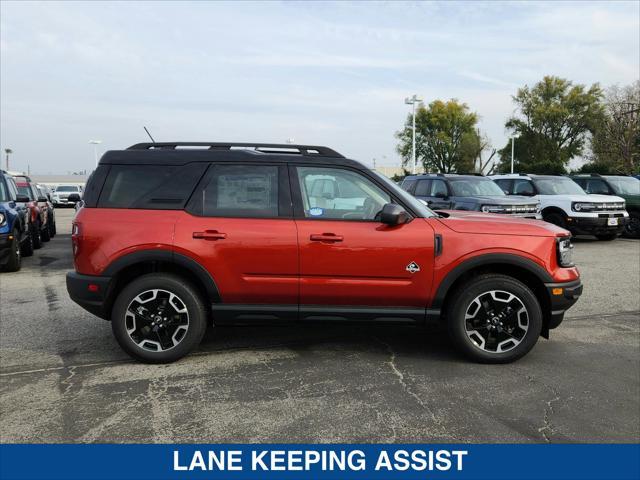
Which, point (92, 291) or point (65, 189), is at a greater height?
point (65, 189)

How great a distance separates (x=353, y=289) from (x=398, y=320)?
48 cm

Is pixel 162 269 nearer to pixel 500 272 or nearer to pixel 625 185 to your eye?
pixel 500 272

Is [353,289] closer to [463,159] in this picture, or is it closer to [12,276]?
[12,276]

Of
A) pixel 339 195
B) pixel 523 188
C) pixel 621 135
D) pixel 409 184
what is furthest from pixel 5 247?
pixel 621 135

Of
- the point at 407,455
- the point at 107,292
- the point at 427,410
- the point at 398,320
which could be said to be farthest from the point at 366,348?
the point at 107,292

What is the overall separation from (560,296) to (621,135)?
39372 mm

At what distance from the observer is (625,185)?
15836mm

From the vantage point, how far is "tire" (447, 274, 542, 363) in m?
4.52

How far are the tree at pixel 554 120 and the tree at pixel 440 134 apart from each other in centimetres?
831

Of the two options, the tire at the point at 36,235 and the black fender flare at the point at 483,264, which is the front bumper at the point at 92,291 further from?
the tire at the point at 36,235

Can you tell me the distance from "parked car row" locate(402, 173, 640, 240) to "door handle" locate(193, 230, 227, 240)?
28.0 feet

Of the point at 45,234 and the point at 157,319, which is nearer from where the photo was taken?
the point at 157,319

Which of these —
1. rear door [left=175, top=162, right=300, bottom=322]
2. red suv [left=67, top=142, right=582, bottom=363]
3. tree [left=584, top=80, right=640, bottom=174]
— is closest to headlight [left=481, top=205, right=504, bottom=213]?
red suv [left=67, top=142, right=582, bottom=363]

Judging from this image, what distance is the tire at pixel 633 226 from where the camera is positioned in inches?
601
